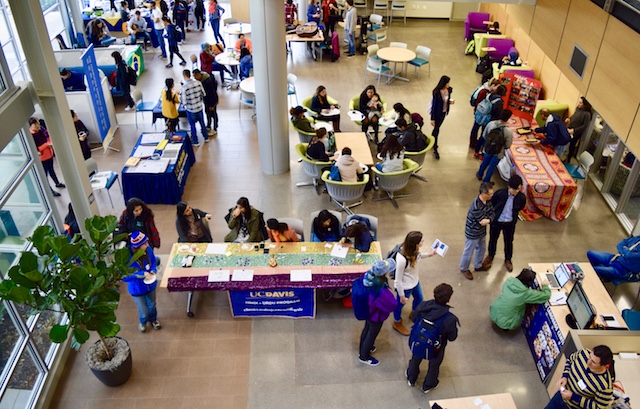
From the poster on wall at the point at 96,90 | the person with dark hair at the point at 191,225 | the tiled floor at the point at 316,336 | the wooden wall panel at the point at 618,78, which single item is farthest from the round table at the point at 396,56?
the person with dark hair at the point at 191,225

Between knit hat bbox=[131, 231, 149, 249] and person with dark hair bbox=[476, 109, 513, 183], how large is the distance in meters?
5.97

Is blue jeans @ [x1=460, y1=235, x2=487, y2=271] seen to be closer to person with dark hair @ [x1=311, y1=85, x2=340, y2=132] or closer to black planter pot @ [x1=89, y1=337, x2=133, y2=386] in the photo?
person with dark hair @ [x1=311, y1=85, x2=340, y2=132]

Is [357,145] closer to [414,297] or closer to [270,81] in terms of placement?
[270,81]

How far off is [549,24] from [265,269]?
7343mm

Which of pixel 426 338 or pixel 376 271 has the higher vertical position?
pixel 376 271

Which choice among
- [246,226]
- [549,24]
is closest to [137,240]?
[246,226]

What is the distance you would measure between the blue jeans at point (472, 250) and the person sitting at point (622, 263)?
1518 millimetres

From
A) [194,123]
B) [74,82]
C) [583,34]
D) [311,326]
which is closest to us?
[311,326]

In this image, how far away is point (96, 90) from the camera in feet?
34.5

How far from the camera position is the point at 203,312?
23.6 feet

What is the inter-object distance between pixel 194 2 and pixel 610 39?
13023 millimetres

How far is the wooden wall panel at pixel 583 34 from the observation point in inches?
316

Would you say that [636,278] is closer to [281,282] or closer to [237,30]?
[281,282]

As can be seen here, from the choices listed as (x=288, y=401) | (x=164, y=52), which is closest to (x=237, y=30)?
(x=164, y=52)
